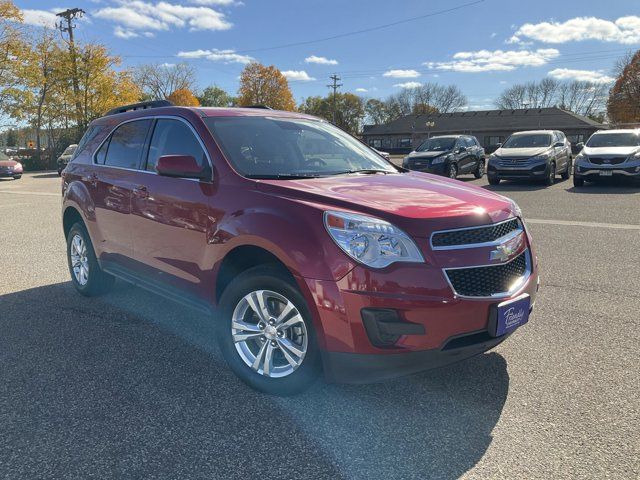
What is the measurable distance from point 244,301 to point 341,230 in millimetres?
904

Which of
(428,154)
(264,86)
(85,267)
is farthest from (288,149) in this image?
(264,86)

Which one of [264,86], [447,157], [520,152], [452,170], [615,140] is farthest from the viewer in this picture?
[264,86]

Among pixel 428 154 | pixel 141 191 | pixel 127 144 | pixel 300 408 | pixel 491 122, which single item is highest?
pixel 491 122

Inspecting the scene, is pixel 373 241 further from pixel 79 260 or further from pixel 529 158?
pixel 529 158

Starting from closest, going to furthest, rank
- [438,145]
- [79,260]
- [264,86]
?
1. [79,260]
2. [438,145]
3. [264,86]

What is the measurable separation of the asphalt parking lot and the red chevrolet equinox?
357 millimetres

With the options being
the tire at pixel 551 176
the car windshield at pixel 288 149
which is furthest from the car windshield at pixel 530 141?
the car windshield at pixel 288 149

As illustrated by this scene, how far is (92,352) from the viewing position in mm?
3832

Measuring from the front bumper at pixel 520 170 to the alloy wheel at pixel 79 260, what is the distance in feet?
44.4

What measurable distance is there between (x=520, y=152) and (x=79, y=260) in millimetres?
14105

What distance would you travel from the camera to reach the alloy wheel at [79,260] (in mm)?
5156

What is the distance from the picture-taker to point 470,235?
2.82 m

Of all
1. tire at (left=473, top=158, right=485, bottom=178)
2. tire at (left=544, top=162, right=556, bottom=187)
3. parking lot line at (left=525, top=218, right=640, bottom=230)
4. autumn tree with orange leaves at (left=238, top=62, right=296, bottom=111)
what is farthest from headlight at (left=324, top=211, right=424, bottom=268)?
autumn tree with orange leaves at (left=238, top=62, right=296, bottom=111)

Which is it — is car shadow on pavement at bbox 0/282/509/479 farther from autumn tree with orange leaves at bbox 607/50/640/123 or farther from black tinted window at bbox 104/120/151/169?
autumn tree with orange leaves at bbox 607/50/640/123
